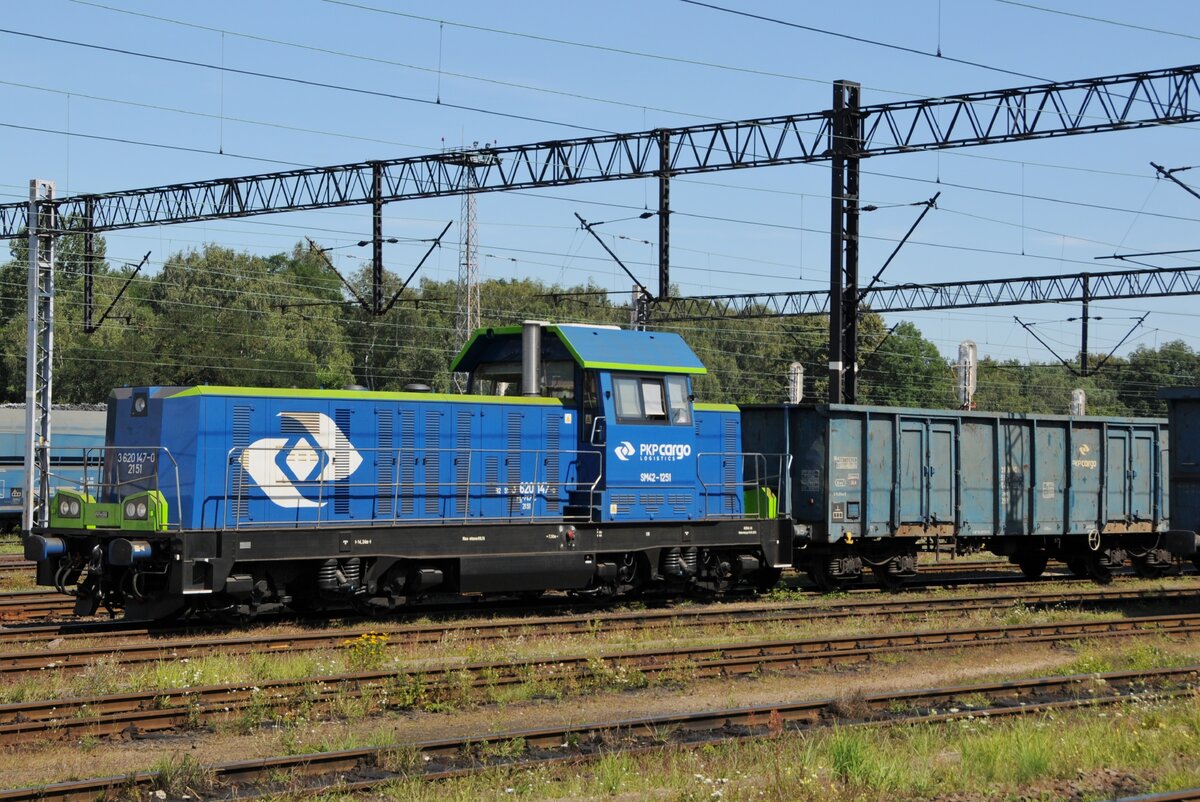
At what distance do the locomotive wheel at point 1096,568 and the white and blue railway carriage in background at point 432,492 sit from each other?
7677 mm

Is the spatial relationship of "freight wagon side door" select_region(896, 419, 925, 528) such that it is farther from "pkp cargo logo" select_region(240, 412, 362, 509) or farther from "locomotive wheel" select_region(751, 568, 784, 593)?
"pkp cargo logo" select_region(240, 412, 362, 509)

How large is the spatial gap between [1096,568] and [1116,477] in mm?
1689

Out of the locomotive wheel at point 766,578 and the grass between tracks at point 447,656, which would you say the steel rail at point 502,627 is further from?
the locomotive wheel at point 766,578

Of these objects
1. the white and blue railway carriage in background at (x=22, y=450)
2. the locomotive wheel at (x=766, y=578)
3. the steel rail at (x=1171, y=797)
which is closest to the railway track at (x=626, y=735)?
the steel rail at (x=1171, y=797)

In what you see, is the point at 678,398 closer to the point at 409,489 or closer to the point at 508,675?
the point at 409,489

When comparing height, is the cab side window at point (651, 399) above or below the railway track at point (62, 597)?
above

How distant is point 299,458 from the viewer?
14.7 m

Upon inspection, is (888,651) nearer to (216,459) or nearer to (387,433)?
(387,433)

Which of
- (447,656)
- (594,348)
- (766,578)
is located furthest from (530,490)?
(766,578)

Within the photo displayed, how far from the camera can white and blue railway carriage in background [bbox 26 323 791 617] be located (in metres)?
14.0

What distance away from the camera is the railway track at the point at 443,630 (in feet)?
40.6

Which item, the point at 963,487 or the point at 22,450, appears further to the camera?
the point at 22,450

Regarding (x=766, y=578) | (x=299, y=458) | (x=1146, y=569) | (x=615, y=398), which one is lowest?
(x=1146, y=569)

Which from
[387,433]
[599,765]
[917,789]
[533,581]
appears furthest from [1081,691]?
[387,433]
